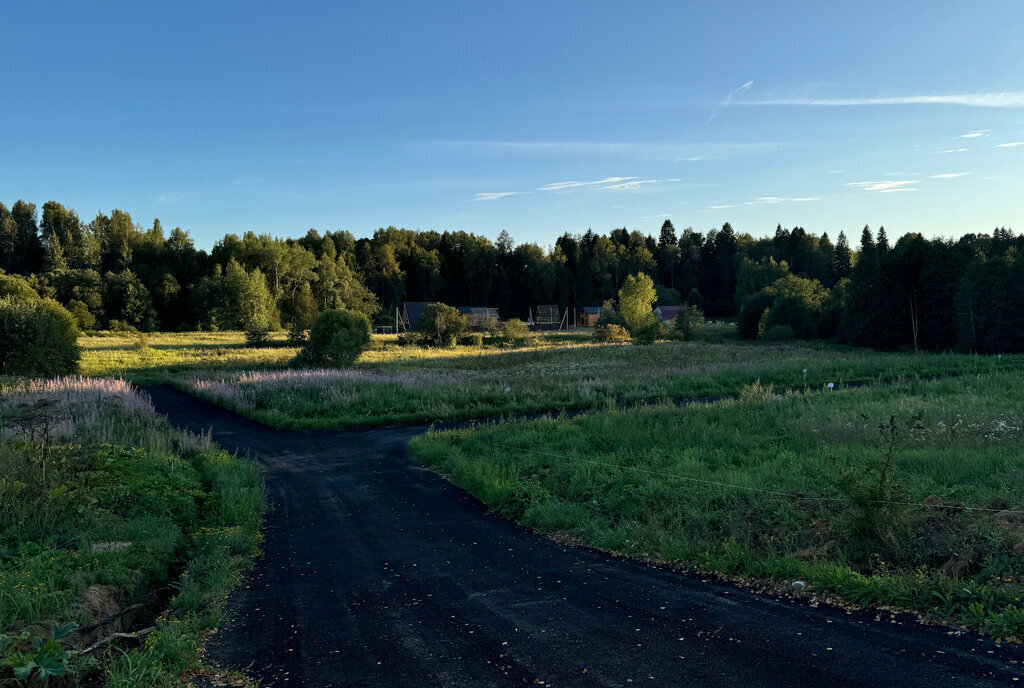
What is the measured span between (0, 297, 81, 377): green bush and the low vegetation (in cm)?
1622

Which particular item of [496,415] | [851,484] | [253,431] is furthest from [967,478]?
[253,431]

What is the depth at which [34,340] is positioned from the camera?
2777 centimetres

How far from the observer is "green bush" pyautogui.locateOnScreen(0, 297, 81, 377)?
2706 centimetres

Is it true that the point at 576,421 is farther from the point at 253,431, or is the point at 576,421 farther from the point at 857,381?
the point at 857,381

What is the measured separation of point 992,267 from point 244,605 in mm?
59040

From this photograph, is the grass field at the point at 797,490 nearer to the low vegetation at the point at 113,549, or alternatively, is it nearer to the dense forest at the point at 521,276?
the low vegetation at the point at 113,549

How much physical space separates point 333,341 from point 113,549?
32.2 meters

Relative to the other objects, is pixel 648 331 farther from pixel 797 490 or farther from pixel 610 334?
pixel 797 490

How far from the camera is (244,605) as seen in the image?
6.72 m

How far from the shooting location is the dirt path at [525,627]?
4805 mm

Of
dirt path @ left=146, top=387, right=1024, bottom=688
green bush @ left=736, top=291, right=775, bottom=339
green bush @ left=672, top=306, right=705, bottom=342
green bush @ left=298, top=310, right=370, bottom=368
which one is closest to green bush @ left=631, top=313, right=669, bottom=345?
green bush @ left=672, top=306, right=705, bottom=342

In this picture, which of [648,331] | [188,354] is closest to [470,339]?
[648,331]

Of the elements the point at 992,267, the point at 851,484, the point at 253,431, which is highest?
the point at 992,267

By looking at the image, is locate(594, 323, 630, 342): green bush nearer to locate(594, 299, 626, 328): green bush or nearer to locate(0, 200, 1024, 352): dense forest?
locate(594, 299, 626, 328): green bush
